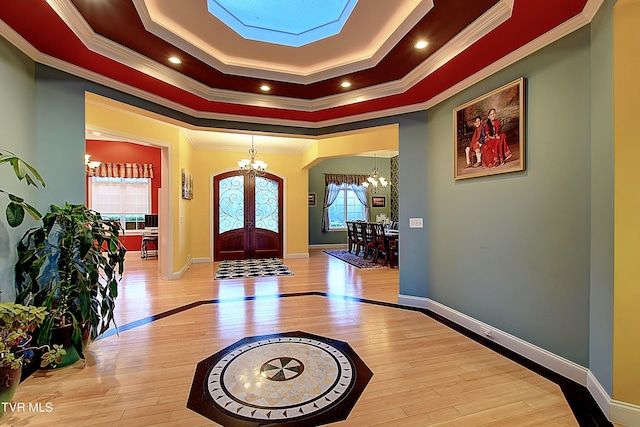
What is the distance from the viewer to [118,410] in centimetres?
188

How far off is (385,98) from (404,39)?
1.09 metres

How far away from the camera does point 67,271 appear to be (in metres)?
2.33

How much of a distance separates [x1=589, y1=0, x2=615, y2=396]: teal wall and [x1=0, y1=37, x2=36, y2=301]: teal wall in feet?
13.4

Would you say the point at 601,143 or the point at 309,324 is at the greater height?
the point at 601,143

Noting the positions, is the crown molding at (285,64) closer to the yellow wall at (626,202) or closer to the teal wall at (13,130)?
the teal wall at (13,130)

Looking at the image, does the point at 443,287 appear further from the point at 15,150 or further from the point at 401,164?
the point at 15,150

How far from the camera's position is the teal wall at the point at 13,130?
2107mm

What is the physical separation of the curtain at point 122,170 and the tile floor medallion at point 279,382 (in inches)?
278

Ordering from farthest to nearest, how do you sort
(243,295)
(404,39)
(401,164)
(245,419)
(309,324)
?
(243,295) → (401,164) → (309,324) → (404,39) → (245,419)

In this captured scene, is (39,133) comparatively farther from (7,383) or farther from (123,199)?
(123,199)

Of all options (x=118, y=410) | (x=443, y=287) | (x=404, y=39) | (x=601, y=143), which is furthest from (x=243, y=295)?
(x=601, y=143)

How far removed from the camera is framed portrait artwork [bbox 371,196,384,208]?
10.8 m

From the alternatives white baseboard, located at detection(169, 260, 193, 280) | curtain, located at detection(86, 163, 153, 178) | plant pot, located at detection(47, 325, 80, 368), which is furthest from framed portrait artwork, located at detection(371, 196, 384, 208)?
plant pot, located at detection(47, 325, 80, 368)

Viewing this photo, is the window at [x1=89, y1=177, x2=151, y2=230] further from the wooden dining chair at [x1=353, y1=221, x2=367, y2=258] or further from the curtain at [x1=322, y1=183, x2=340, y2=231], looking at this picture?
the wooden dining chair at [x1=353, y1=221, x2=367, y2=258]
